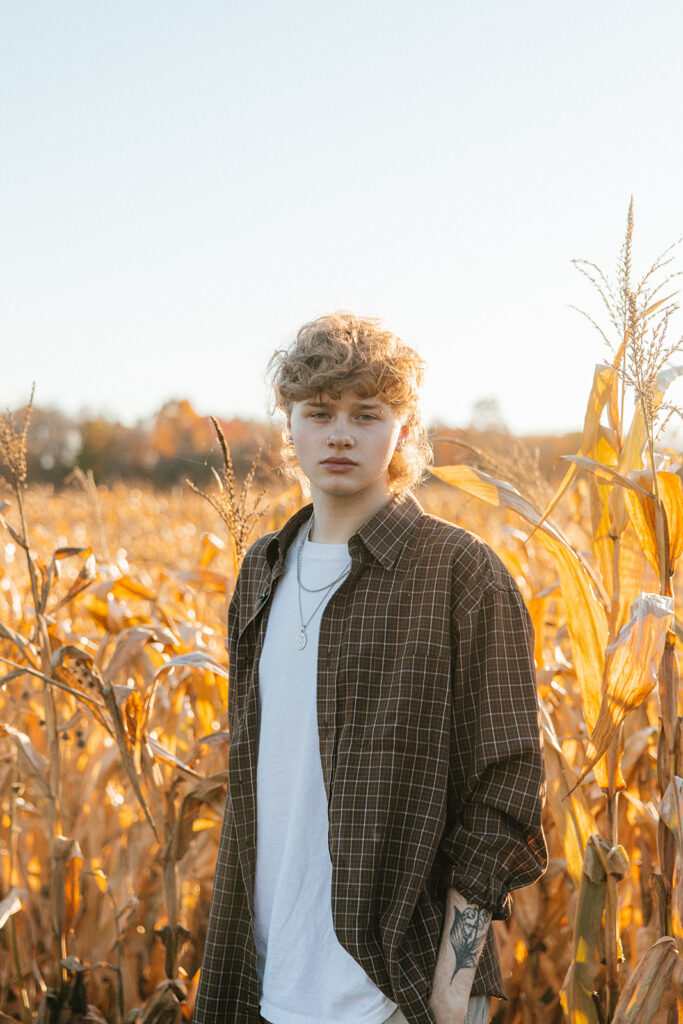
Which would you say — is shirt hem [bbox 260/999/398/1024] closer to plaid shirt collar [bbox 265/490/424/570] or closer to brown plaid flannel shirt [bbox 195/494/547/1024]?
brown plaid flannel shirt [bbox 195/494/547/1024]

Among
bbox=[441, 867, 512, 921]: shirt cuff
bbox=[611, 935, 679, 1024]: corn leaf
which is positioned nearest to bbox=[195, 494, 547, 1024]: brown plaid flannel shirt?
bbox=[441, 867, 512, 921]: shirt cuff

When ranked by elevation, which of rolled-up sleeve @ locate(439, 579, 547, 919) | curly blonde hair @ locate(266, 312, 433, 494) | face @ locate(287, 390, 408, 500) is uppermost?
curly blonde hair @ locate(266, 312, 433, 494)

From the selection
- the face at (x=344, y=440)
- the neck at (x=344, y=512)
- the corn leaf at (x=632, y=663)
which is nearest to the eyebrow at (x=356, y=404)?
the face at (x=344, y=440)

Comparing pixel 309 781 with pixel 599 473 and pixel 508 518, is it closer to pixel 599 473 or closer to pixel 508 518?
pixel 599 473

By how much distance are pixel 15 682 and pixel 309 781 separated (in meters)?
2.12

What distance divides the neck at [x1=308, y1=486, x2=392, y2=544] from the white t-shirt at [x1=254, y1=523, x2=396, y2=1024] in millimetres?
24

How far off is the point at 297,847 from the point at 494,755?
386mm

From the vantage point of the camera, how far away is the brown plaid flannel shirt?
4.72 ft

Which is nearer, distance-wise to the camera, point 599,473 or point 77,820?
point 599,473

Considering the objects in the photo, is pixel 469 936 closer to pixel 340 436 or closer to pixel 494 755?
pixel 494 755

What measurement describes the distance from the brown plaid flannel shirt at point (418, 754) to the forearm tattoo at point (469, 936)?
0.9 inches

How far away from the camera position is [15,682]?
3354mm

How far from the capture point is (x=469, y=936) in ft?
4.68

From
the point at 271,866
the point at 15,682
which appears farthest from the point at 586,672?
the point at 15,682
